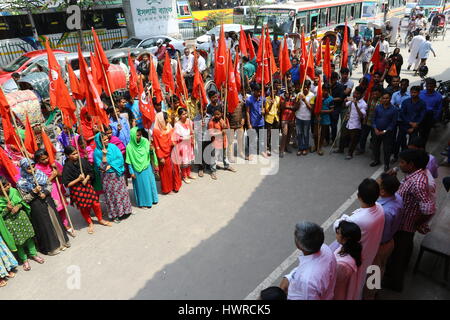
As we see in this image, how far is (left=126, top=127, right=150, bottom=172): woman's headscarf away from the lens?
544cm

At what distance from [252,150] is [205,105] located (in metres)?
1.40

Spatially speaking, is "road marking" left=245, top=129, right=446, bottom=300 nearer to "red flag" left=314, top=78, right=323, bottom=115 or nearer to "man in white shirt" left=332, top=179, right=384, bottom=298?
"man in white shirt" left=332, top=179, right=384, bottom=298

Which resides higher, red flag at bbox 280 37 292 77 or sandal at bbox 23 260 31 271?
red flag at bbox 280 37 292 77

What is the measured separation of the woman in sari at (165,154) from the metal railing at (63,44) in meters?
14.0

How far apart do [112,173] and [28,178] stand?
3.63 feet

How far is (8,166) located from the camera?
15.3 feet

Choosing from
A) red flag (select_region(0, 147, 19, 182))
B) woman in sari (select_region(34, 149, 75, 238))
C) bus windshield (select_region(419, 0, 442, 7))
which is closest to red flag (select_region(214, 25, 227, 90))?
woman in sari (select_region(34, 149, 75, 238))

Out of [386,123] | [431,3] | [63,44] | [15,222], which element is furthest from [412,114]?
[431,3]

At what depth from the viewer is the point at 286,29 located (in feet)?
49.5

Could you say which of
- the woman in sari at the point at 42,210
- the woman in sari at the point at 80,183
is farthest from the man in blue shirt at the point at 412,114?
the woman in sari at the point at 42,210

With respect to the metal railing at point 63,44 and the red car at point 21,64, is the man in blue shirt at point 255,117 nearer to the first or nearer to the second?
the red car at point 21,64

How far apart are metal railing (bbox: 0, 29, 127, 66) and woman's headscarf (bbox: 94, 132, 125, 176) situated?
1448 centimetres

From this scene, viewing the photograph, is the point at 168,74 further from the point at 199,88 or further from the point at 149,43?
the point at 149,43
